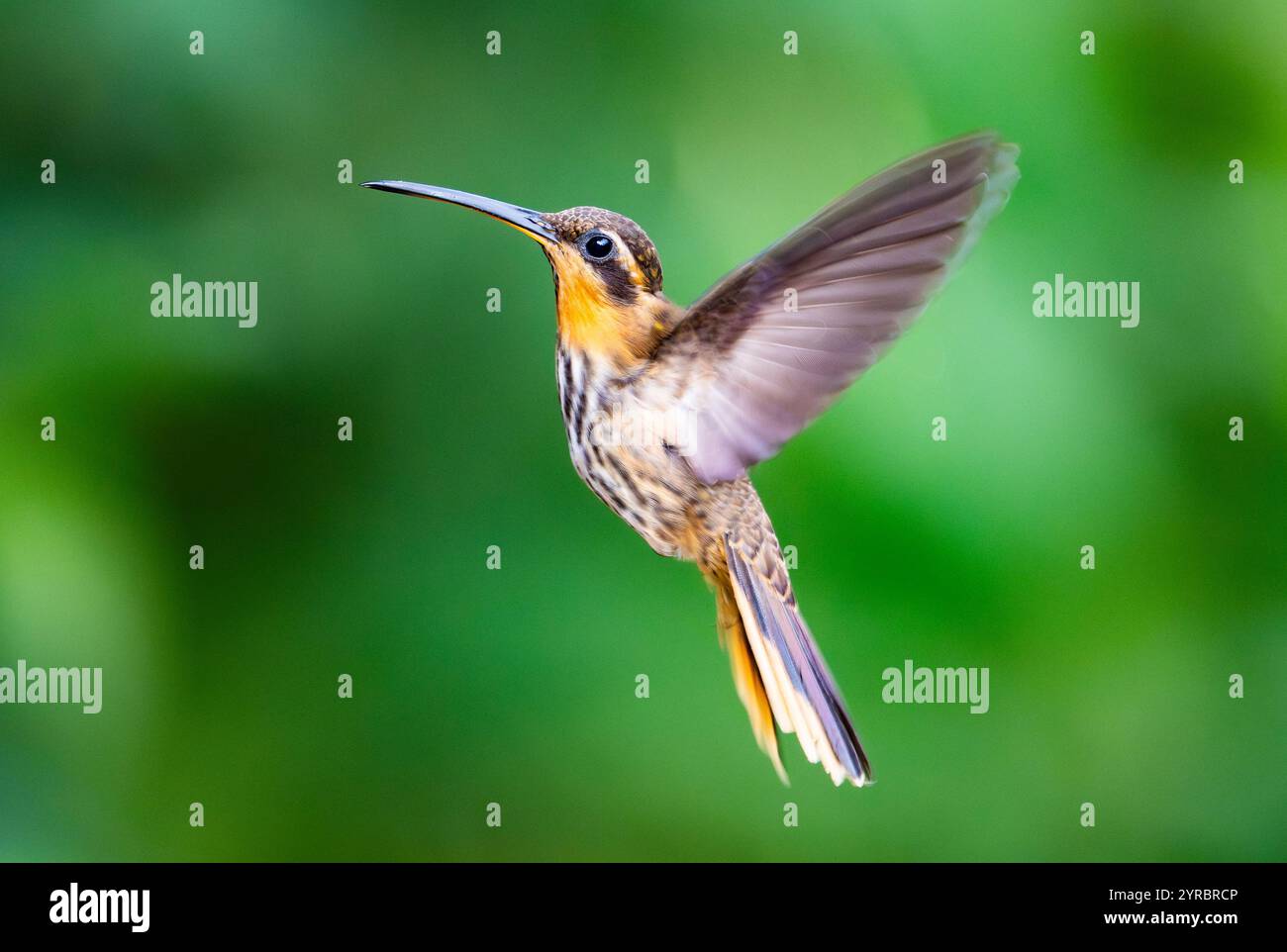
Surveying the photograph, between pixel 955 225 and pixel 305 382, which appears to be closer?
pixel 955 225

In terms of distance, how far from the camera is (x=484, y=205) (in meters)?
0.72

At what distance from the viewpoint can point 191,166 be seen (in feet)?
5.44

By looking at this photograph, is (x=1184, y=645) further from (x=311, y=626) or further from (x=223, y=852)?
(x=223, y=852)

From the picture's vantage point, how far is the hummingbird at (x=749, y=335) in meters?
0.69

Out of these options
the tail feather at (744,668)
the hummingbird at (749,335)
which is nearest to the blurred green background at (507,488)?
the tail feather at (744,668)

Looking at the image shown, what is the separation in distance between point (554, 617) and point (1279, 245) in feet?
3.66

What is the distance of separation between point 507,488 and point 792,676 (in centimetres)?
81

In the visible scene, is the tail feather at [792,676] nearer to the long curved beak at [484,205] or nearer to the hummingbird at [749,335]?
the hummingbird at [749,335]

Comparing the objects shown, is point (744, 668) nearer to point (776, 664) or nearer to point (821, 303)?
point (776, 664)

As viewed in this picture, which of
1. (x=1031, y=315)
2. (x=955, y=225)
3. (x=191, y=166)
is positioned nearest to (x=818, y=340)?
(x=955, y=225)

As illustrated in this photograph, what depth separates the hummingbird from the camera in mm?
691

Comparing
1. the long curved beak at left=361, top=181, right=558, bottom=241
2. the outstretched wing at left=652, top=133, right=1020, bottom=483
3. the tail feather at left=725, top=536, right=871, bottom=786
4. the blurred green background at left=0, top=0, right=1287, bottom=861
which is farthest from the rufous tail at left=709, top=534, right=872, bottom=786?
the blurred green background at left=0, top=0, right=1287, bottom=861

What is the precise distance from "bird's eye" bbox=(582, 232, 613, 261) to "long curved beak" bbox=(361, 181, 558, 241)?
0.07 feet

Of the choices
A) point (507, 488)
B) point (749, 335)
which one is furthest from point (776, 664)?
point (507, 488)
